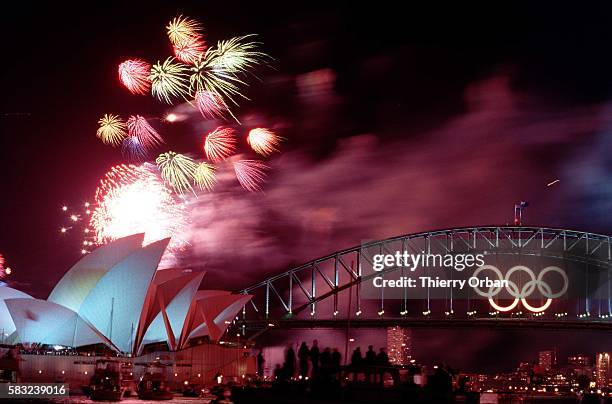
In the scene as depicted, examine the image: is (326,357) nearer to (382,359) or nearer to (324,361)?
(324,361)

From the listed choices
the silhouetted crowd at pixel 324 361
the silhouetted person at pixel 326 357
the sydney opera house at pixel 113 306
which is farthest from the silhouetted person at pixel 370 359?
the sydney opera house at pixel 113 306

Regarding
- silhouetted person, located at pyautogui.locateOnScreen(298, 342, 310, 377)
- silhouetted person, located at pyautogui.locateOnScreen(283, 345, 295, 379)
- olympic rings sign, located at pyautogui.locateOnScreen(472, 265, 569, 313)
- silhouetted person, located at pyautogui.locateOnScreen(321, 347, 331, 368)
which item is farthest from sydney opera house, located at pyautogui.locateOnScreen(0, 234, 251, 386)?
olympic rings sign, located at pyautogui.locateOnScreen(472, 265, 569, 313)

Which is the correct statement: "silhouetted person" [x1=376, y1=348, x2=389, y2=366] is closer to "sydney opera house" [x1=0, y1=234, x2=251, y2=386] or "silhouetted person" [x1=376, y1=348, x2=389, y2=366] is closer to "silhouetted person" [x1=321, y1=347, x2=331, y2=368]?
"silhouetted person" [x1=321, y1=347, x2=331, y2=368]

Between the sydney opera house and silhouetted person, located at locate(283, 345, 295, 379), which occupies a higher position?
the sydney opera house

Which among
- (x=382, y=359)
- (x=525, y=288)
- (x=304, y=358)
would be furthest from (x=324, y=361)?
(x=525, y=288)

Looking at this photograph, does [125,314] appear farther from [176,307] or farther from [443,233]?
[443,233]

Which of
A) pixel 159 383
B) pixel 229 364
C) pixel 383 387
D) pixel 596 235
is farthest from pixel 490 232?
pixel 383 387
